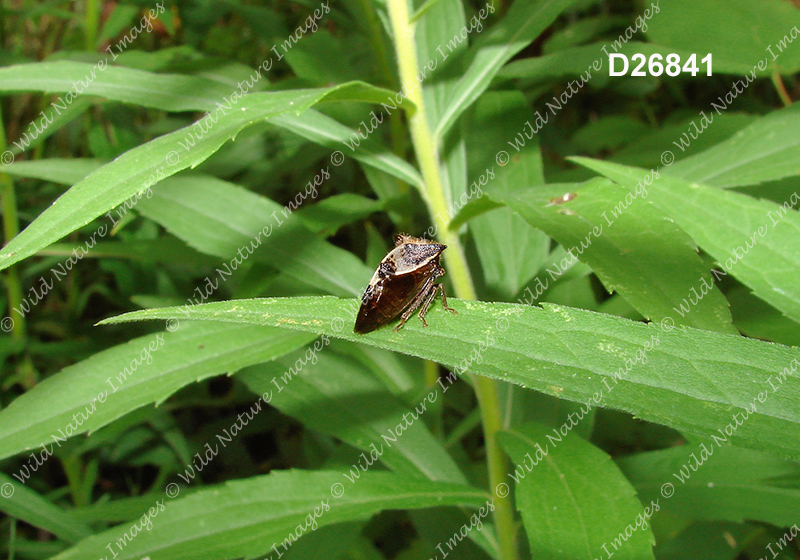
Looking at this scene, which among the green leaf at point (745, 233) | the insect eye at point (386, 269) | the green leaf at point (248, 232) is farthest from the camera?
the green leaf at point (248, 232)

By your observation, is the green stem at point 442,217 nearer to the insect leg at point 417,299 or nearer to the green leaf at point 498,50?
the green leaf at point 498,50

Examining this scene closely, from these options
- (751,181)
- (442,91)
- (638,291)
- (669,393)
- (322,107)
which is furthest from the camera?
(322,107)

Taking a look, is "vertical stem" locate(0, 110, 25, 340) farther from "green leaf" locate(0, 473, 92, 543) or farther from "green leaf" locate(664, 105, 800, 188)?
"green leaf" locate(664, 105, 800, 188)

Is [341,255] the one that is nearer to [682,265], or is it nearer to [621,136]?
[682,265]

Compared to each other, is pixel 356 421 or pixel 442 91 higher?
pixel 442 91

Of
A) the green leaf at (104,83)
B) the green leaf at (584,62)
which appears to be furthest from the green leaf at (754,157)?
the green leaf at (104,83)

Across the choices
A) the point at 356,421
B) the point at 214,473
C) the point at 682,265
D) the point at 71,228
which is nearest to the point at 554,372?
the point at 682,265

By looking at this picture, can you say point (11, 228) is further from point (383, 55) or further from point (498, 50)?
point (498, 50)
